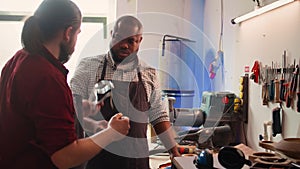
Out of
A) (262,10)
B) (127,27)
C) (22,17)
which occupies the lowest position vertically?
(127,27)

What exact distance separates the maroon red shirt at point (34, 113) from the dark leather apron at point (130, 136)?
597 mm

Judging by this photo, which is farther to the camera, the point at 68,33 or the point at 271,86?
the point at 271,86

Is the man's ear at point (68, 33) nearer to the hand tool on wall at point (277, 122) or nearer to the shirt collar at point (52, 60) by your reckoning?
the shirt collar at point (52, 60)

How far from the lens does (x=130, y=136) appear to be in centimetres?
155

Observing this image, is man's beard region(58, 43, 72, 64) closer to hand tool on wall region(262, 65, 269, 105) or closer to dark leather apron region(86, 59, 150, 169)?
dark leather apron region(86, 59, 150, 169)

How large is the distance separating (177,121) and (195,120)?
0.38ft

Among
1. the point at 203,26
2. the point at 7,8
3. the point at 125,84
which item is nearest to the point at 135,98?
the point at 125,84

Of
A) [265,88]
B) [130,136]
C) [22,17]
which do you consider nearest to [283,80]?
[265,88]

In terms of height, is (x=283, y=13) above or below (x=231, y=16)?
below

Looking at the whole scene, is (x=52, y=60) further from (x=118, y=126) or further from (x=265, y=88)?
(x=265, y=88)

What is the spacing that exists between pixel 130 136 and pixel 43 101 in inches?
28.7

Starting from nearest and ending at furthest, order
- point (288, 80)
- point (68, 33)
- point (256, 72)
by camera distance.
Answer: point (68, 33), point (288, 80), point (256, 72)

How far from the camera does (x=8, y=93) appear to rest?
92cm

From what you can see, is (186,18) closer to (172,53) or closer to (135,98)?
(172,53)
